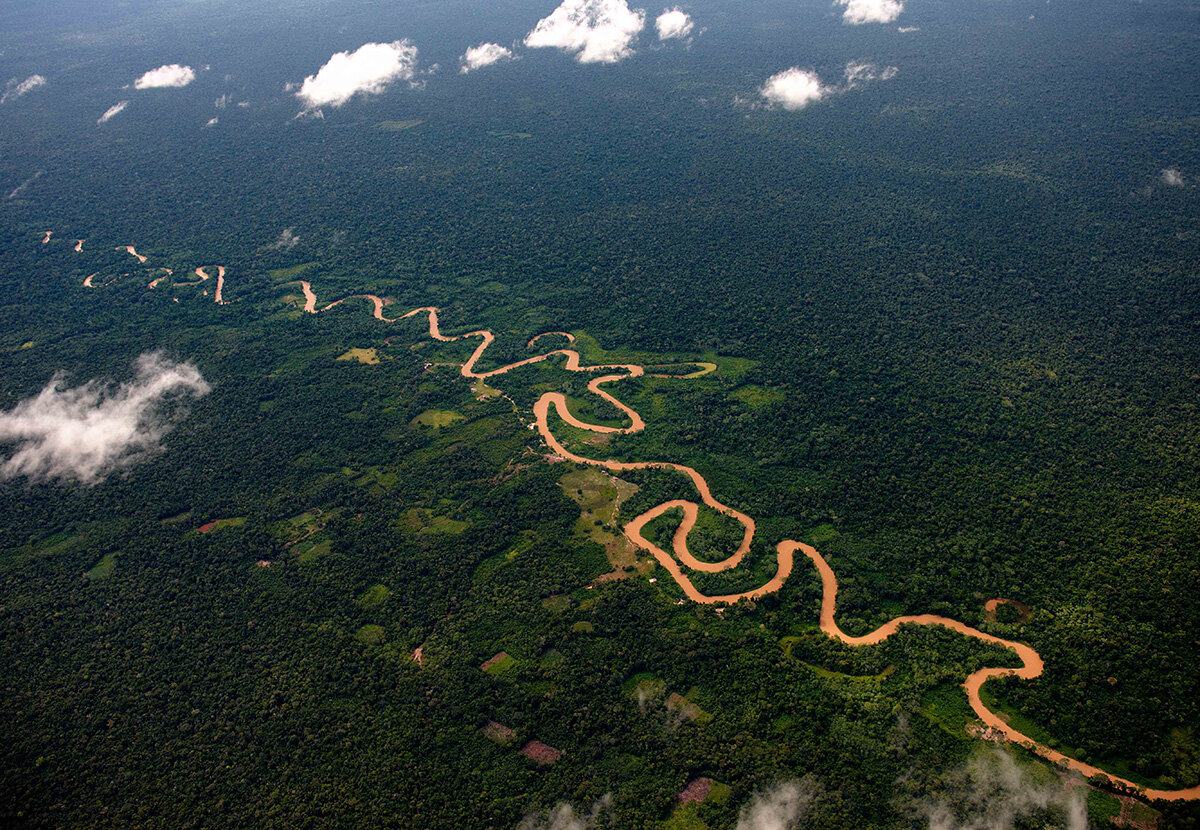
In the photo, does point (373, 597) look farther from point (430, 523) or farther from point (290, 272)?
point (290, 272)

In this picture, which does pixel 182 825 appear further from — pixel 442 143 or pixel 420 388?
pixel 442 143

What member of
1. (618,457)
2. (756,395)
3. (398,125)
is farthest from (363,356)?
(398,125)

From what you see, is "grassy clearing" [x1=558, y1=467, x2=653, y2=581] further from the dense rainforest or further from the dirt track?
the dirt track

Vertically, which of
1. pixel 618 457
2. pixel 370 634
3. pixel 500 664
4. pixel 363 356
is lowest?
pixel 500 664

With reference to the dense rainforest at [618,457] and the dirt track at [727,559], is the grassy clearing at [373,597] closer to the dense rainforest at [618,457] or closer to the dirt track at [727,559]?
the dense rainforest at [618,457]

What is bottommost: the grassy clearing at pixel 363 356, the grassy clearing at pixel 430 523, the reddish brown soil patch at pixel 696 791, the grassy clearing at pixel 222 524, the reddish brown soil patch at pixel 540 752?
the reddish brown soil patch at pixel 696 791

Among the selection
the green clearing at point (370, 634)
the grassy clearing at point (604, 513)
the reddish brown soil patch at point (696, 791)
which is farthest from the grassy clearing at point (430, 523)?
the reddish brown soil patch at point (696, 791)

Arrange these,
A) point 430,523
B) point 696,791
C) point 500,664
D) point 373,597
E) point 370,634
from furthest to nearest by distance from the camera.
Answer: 1. point 430,523
2. point 373,597
3. point 370,634
4. point 500,664
5. point 696,791
